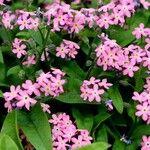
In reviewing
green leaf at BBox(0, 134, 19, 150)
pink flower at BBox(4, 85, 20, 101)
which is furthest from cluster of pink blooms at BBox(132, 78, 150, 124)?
green leaf at BBox(0, 134, 19, 150)

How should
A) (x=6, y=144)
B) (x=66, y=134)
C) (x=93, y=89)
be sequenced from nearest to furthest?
(x=6, y=144), (x=66, y=134), (x=93, y=89)

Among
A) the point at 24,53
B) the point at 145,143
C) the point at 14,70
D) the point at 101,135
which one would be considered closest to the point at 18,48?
the point at 24,53

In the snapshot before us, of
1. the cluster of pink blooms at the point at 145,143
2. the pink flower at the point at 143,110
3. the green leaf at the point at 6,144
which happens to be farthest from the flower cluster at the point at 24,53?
the green leaf at the point at 6,144

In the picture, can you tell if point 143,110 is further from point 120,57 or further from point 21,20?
point 21,20

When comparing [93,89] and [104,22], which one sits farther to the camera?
[104,22]

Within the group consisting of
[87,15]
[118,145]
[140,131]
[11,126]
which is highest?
[87,15]

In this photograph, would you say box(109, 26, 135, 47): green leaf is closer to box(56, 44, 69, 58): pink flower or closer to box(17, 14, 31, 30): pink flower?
box(56, 44, 69, 58): pink flower
